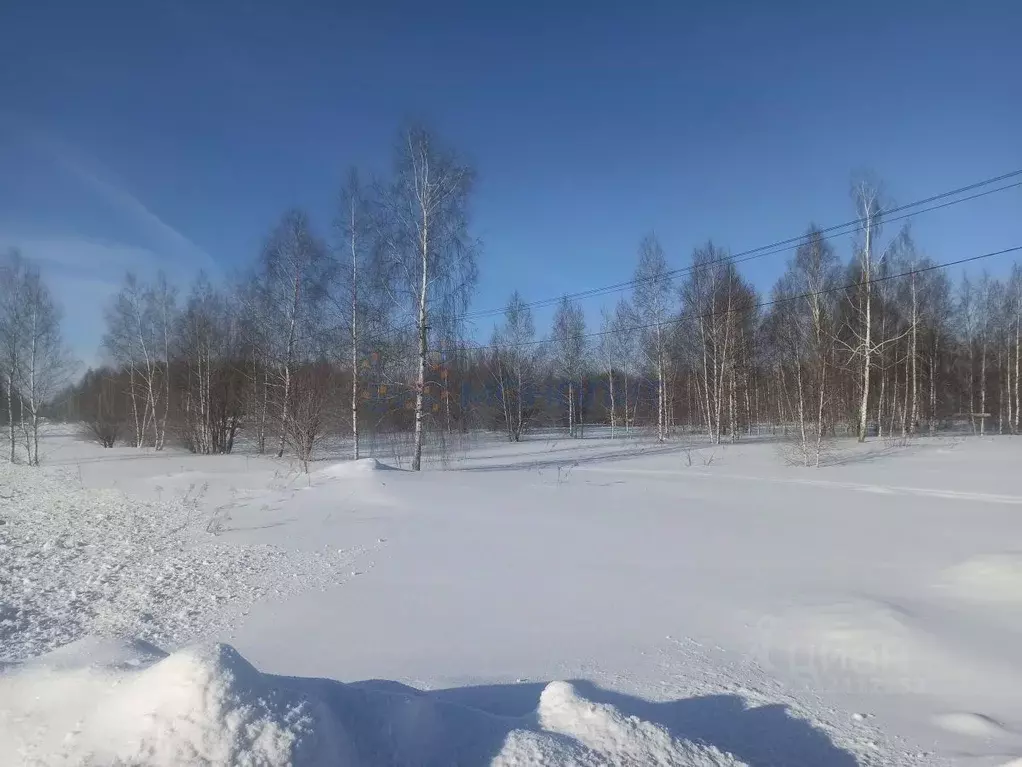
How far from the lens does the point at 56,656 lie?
2326 millimetres

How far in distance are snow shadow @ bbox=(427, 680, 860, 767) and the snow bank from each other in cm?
258

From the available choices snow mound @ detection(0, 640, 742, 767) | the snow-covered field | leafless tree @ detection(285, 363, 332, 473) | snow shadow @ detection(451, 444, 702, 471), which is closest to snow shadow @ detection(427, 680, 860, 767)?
the snow-covered field

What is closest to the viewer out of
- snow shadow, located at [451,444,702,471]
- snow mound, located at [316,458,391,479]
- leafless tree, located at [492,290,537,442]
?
snow mound, located at [316,458,391,479]

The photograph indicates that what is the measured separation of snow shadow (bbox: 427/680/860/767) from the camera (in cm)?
273

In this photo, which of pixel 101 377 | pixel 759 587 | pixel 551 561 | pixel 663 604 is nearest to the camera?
pixel 663 604

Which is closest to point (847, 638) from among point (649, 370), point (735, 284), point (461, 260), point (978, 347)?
point (461, 260)

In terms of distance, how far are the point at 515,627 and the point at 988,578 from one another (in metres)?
4.45

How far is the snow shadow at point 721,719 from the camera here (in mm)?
2729

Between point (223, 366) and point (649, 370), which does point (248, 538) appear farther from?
point (649, 370)

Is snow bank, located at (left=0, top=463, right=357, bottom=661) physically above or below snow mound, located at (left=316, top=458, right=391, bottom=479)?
below

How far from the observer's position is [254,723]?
1.89 meters

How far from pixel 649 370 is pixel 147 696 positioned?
110 ft

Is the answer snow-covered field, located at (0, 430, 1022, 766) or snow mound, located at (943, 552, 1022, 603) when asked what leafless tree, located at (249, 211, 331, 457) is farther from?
snow mound, located at (943, 552, 1022, 603)

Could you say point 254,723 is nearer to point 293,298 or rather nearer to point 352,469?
point 352,469
